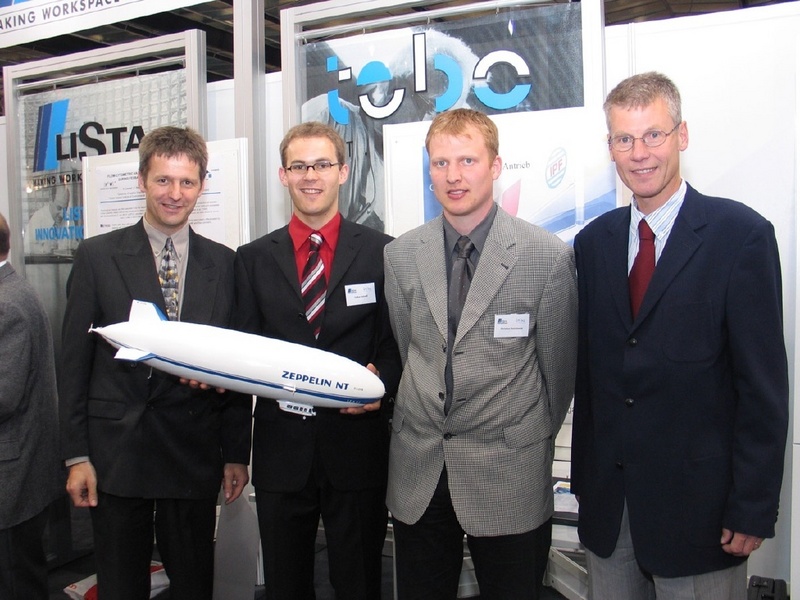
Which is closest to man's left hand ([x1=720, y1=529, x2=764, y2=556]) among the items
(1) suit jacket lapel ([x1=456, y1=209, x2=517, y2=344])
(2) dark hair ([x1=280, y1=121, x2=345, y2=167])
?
(1) suit jacket lapel ([x1=456, y1=209, x2=517, y2=344])

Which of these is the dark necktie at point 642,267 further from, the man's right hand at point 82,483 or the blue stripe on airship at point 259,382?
the man's right hand at point 82,483

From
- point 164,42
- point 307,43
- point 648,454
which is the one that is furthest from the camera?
point 164,42

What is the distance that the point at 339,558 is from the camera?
2.38 metres

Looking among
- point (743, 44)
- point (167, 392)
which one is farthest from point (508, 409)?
point (743, 44)

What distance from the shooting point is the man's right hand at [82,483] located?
234cm

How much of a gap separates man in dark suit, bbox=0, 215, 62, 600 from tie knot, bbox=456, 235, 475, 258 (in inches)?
70.5

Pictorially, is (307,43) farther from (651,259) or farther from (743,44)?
(651,259)

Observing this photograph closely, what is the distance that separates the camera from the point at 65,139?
178 inches

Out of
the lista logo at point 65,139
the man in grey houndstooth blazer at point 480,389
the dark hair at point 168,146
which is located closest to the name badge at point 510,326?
the man in grey houndstooth blazer at point 480,389

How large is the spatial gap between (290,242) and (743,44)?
7.55ft

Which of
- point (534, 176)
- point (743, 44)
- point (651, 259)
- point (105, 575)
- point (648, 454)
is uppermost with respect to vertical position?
point (743, 44)

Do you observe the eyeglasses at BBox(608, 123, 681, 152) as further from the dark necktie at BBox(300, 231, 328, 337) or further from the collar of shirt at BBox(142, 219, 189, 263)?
the collar of shirt at BBox(142, 219, 189, 263)

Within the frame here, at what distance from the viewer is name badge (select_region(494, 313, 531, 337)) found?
6.68 ft

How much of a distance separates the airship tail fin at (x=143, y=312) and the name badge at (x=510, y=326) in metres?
1.18
